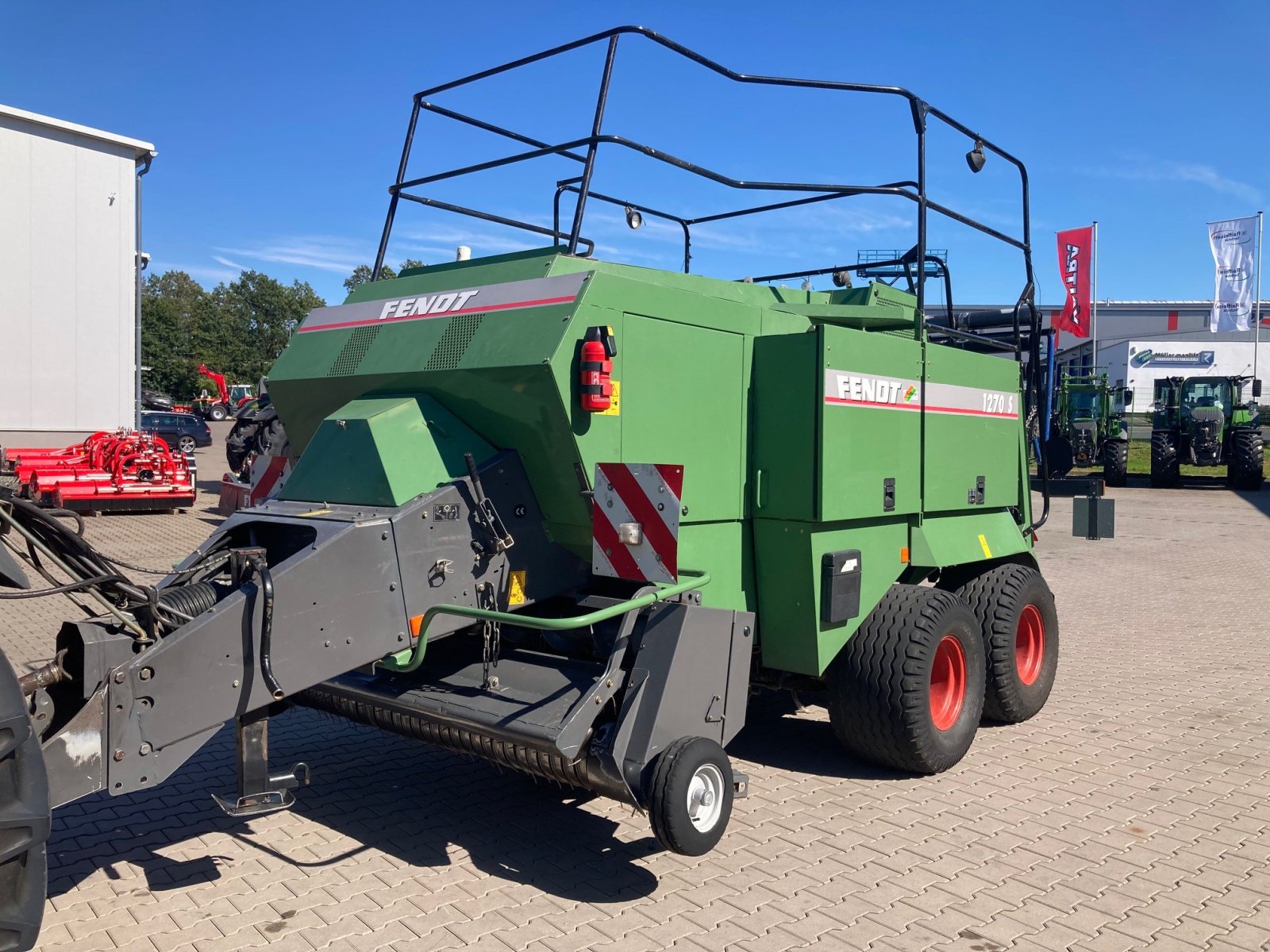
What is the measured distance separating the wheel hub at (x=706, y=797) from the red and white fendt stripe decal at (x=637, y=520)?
2.42 ft

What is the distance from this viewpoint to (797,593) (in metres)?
4.68

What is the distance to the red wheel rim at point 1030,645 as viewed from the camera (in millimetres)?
6258

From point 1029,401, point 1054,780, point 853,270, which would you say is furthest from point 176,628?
point 1029,401

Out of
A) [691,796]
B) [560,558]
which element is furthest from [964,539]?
[691,796]

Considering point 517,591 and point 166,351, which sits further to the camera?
point 166,351

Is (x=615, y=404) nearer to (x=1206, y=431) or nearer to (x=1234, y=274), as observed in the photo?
(x=1206, y=431)

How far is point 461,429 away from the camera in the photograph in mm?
4242

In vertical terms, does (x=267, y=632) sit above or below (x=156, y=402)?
below

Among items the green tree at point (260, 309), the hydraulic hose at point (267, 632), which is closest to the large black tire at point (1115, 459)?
the hydraulic hose at point (267, 632)

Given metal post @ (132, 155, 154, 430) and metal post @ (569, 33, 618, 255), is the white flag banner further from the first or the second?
metal post @ (569, 33, 618, 255)

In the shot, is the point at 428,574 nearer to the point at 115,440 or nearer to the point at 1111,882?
the point at 1111,882

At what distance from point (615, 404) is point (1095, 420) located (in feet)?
78.9

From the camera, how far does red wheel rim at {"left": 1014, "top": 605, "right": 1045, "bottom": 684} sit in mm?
6258

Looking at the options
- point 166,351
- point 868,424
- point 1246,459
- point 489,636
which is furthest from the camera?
point 166,351
